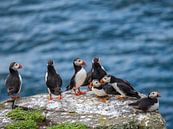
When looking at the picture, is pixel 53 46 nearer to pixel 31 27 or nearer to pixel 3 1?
pixel 31 27

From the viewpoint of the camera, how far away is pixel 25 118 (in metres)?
13.7

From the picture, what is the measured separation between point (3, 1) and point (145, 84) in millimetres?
10646

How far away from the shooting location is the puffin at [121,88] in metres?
14.8

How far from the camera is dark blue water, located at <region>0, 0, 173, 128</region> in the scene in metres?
26.1

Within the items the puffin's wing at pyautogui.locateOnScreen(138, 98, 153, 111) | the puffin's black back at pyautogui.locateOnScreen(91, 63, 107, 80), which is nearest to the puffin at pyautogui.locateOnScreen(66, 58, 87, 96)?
the puffin's black back at pyautogui.locateOnScreen(91, 63, 107, 80)

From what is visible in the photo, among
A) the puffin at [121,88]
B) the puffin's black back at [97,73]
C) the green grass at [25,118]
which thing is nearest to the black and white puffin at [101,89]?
the puffin at [121,88]

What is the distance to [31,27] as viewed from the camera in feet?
101

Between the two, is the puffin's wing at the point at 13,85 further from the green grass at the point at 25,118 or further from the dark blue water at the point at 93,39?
the dark blue water at the point at 93,39

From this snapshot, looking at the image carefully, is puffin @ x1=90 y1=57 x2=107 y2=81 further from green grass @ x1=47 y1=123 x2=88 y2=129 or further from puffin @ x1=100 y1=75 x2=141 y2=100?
green grass @ x1=47 y1=123 x2=88 y2=129

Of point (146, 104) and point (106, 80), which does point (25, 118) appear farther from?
point (146, 104)

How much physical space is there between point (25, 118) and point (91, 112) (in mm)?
1353

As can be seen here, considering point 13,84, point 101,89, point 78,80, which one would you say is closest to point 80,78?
point 78,80

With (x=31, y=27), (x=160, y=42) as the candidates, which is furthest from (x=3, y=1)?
(x=160, y=42)

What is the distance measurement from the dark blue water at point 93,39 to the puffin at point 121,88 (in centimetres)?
859
